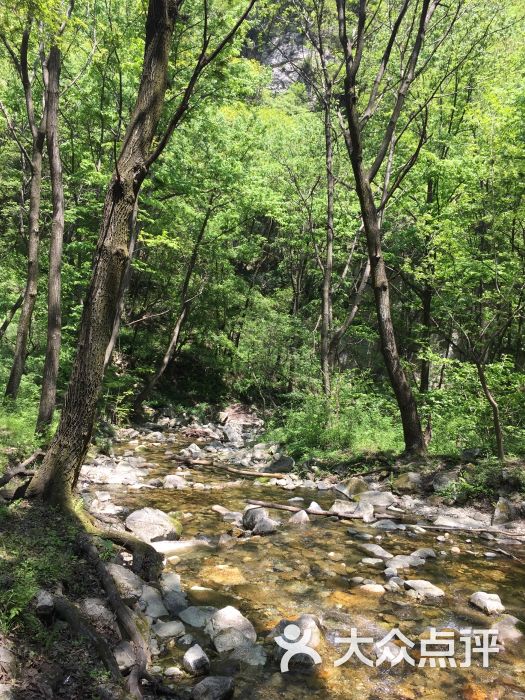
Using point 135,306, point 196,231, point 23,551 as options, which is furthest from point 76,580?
point 135,306

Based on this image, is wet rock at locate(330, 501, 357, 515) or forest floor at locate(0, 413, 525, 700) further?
wet rock at locate(330, 501, 357, 515)

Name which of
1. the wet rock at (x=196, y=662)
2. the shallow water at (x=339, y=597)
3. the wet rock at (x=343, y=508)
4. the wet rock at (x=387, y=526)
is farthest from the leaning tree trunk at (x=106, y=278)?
the wet rock at (x=387, y=526)

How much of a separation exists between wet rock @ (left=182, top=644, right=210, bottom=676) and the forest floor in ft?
0.06

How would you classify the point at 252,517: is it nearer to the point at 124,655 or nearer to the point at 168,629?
the point at 168,629

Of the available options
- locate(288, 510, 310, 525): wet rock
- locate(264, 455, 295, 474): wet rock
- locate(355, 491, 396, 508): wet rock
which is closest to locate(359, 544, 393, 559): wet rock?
locate(288, 510, 310, 525): wet rock

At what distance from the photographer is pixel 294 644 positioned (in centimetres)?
370

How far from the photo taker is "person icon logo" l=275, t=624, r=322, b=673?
3578mm

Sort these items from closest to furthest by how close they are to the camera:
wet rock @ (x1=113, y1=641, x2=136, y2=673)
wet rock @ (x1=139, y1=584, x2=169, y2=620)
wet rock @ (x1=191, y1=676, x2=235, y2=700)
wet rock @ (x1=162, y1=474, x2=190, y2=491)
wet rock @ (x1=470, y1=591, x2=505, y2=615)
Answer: wet rock @ (x1=113, y1=641, x2=136, y2=673), wet rock @ (x1=191, y1=676, x2=235, y2=700), wet rock @ (x1=139, y1=584, x2=169, y2=620), wet rock @ (x1=470, y1=591, x2=505, y2=615), wet rock @ (x1=162, y1=474, x2=190, y2=491)

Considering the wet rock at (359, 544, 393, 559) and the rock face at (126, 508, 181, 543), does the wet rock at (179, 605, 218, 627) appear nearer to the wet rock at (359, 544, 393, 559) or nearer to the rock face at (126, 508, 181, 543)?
the rock face at (126, 508, 181, 543)

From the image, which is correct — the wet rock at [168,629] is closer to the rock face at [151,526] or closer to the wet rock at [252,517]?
the rock face at [151,526]

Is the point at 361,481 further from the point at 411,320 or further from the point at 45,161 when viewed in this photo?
the point at 45,161

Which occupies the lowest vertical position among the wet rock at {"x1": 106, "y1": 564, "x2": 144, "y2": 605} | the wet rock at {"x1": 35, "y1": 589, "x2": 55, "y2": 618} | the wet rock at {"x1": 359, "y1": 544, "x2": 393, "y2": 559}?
the wet rock at {"x1": 359, "y1": 544, "x2": 393, "y2": 559}

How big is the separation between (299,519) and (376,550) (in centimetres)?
145

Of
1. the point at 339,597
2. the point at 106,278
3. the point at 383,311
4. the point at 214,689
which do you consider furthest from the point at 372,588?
Result: the point at 383,311
